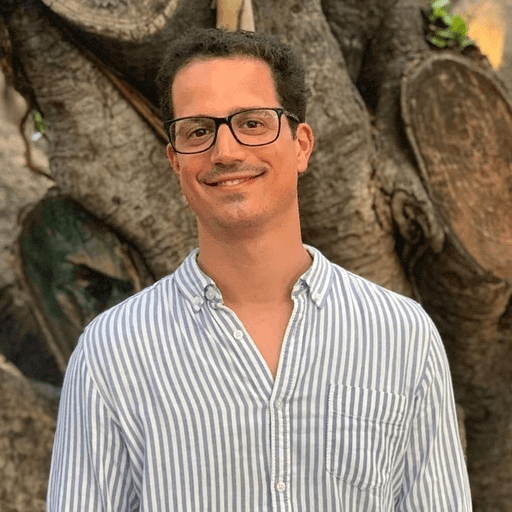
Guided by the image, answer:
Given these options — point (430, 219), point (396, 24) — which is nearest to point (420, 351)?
point (430, 219)

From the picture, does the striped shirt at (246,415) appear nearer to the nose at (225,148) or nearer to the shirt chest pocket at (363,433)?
the shirt chest pocket at (363,433)

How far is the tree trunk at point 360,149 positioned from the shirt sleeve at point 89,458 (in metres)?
1.68

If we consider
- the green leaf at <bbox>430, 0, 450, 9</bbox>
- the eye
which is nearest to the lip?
the eye

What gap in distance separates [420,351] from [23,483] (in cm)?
211

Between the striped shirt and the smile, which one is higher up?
the smile

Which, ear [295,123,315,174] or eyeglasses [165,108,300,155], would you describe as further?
ear [295,123,315,174]

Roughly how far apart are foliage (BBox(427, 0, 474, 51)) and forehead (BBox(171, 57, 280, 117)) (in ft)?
7.46

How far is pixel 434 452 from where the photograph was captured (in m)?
2.13

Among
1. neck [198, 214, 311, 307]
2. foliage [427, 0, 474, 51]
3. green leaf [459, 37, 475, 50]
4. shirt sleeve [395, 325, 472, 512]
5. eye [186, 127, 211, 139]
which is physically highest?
foliage [427, 0, 474, 51]

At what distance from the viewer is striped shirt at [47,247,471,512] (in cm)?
201

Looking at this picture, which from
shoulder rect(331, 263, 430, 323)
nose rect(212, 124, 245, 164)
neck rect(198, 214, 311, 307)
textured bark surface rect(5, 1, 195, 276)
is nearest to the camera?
nose rect(212, 124, 245, 164)

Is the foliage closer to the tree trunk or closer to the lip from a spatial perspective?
the tree trunk

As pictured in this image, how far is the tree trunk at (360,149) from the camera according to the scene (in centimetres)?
351

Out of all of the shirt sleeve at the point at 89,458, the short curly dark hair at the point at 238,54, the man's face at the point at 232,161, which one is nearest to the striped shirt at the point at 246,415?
the shirt sleeve at the point at 89,458
